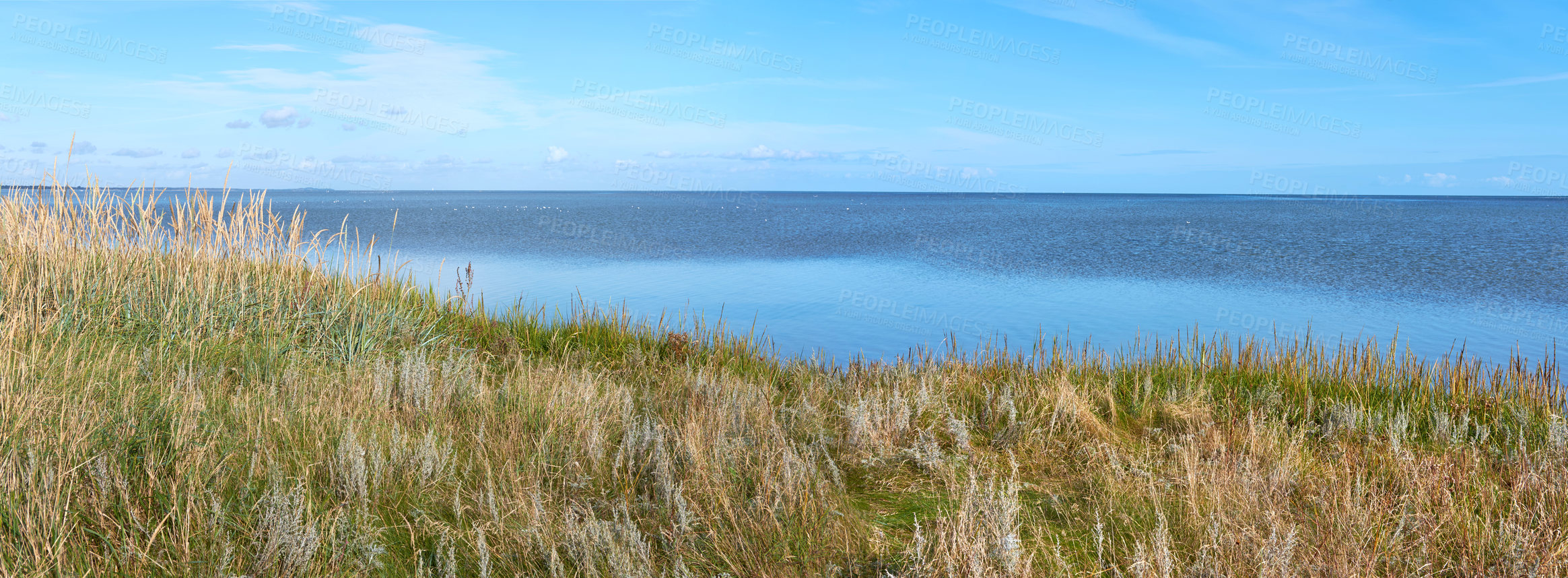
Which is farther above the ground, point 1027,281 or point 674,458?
point 674,458

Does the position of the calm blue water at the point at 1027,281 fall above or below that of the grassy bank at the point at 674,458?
below

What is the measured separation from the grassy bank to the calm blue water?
107 inches

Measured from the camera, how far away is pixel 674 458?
377 centimetres

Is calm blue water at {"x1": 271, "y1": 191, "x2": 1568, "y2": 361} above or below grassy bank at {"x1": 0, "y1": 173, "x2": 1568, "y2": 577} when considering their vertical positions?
below

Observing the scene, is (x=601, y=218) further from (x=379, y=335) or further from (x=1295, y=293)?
(x=379, y=335)

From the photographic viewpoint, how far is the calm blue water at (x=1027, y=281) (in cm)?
1355

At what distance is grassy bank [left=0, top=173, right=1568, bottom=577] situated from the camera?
9.35 feet

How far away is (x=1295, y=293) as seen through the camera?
60.8 feet

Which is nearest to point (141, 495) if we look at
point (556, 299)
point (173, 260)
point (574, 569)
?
point (574, 569)

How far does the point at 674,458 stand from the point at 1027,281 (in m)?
17.7

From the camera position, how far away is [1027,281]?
20.2 metres

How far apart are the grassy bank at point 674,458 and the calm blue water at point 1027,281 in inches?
107

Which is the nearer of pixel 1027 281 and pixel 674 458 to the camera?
pixel 674 458

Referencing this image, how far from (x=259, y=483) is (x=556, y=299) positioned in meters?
12.6
